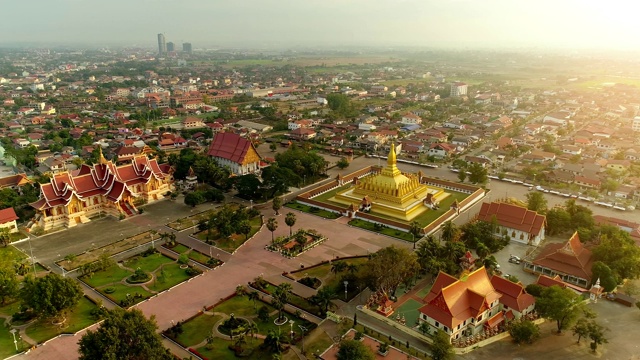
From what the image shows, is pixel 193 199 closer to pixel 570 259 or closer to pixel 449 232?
pixel 449 232

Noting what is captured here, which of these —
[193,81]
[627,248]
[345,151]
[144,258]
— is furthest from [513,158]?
[193,81]

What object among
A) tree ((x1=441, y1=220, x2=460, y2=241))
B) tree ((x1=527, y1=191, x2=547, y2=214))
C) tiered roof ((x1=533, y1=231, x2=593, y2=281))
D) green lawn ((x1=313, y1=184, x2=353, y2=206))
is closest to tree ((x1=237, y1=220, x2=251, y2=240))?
green lawn ((x1=313, y1=184, x2=353, y2=206))

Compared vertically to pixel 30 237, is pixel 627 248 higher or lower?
higher

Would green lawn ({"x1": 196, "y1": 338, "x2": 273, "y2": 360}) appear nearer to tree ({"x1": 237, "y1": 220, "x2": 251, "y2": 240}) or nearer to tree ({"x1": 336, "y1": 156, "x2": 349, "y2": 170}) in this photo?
tree ({"x1": 237, "y1": 220, "x2": 251, "y2": 240})

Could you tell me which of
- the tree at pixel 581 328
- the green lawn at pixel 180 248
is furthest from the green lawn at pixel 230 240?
the tree at pixel 581 328

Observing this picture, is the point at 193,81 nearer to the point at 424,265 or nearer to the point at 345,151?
the point at 345,151

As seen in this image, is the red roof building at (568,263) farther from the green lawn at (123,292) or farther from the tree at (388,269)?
the green lawn at (123,292)
